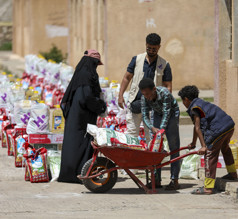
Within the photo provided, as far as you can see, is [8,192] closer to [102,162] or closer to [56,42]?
[102,162]

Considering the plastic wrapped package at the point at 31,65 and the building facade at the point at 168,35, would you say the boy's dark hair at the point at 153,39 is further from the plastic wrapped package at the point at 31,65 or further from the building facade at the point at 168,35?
the plastic wrapped package at the point at 31,65

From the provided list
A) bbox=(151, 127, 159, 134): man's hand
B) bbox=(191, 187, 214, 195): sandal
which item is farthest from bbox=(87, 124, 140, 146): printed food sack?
bbox=(191, 187, 214, 195): sandal

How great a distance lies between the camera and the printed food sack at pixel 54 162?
9.83 meters

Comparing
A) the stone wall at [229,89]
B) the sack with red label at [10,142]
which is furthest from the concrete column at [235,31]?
the sack with red label at [10,142]

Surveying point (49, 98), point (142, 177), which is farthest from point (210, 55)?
point (142, 177)

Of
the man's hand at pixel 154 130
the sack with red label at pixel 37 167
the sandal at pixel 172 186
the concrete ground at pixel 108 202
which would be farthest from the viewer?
the sack with red label at pixel 37 167

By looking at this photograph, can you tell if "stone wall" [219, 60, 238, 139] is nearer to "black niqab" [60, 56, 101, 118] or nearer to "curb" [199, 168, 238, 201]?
"curb" [199, 168, 238, 201]

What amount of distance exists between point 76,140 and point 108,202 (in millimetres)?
1360

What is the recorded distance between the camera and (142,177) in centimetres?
998

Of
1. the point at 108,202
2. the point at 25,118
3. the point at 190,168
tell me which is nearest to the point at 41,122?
the point at 25,118

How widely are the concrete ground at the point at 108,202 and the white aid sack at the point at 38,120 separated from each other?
0.88 meters

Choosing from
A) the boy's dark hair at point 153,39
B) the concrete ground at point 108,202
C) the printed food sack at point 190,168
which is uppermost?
the boy's dark hair at point 153,39

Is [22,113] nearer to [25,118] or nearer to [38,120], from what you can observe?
[25,118]

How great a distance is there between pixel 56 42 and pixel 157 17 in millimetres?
11366
